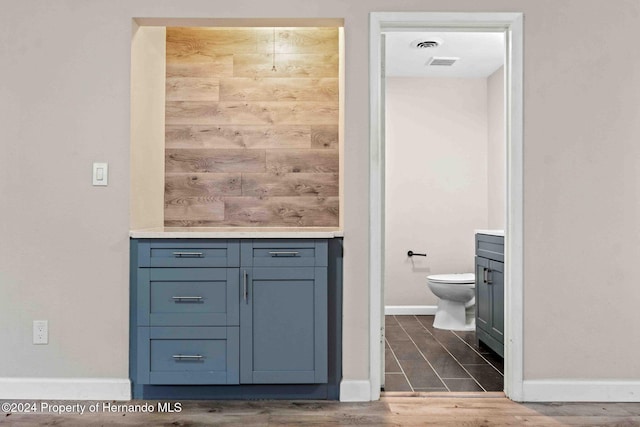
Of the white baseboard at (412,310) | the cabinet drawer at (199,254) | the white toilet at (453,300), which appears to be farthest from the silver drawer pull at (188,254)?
the white baseboard at (412,310)

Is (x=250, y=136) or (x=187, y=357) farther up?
(x=250, y=136)

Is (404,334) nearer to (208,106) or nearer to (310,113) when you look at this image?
(310,113)

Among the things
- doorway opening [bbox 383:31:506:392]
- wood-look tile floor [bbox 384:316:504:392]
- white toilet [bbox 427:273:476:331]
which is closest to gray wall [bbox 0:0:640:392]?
wood-look tile floor [bbox 384:316:504:392]

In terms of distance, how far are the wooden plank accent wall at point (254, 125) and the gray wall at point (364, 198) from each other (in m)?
0.66

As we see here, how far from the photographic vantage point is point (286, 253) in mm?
2660

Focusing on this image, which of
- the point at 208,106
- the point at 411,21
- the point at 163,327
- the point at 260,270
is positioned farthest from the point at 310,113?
the point at 163,327

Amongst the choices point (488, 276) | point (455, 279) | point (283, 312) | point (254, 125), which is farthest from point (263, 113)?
point (455, 279)

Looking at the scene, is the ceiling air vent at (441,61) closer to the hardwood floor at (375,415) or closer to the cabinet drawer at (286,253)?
the cabinet drawer at (286,253)

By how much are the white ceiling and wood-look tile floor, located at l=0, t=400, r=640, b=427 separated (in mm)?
2406

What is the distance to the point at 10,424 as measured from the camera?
238 cm

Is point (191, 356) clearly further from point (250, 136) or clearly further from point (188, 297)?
point (250, 136)

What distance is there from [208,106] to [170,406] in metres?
1.79

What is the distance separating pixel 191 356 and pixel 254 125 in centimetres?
148

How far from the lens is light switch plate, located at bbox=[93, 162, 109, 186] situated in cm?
272
